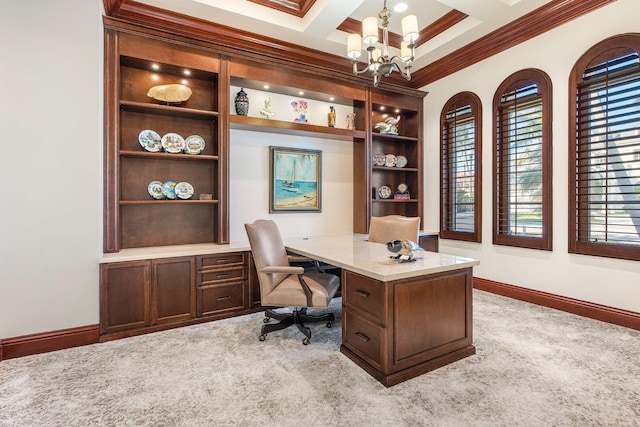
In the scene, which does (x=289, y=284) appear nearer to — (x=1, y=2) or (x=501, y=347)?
(x=501, y=347)

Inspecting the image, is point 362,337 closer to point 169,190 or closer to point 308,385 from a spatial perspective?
point 308,385

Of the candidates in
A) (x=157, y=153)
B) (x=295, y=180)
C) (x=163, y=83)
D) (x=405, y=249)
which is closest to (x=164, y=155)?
(x=157, y=153)

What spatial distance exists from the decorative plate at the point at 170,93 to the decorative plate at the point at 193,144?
40cm

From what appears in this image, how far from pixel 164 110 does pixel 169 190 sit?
0.83 meters

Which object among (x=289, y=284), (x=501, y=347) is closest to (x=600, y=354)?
(x=501, y=347)

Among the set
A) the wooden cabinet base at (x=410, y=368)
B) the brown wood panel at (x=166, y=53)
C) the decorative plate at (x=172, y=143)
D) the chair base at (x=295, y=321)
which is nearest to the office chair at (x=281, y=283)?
the chair base at (x=295, y=321)

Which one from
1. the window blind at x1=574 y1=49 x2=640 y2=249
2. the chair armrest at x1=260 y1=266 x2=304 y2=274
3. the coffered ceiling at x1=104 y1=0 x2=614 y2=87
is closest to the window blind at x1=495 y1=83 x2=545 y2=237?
the window blind at x1=574 y1=49 x2=640 y2=249

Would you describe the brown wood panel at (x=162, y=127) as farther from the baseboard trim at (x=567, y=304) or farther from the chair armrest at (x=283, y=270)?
the baseboard trim at (x=567, y=304)

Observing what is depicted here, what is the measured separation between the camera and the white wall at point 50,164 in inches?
95.0

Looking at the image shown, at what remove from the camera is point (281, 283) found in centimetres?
270

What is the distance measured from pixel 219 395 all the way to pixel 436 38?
15.0 feet

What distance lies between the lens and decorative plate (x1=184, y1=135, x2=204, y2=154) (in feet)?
11.3

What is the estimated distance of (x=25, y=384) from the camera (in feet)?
6.67

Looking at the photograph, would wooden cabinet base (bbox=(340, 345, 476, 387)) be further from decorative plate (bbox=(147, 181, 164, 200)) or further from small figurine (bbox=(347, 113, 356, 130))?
small figurine (bbox=(347, 113, 356, 130))
